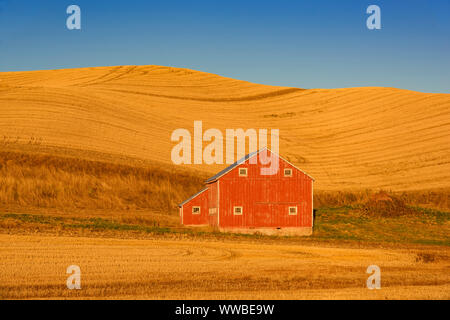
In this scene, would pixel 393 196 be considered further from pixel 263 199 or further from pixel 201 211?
pixel 201 211

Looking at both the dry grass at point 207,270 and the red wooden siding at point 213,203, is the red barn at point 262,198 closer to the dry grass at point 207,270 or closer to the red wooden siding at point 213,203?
the red wooden siding at point 213,203

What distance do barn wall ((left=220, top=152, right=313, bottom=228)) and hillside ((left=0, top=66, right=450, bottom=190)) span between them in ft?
45.9

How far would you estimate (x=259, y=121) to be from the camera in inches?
3105

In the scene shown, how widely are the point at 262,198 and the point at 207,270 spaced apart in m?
22.5

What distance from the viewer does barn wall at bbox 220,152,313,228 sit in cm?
4494

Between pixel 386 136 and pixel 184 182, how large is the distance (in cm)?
2796

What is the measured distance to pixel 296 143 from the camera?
72.1 meters

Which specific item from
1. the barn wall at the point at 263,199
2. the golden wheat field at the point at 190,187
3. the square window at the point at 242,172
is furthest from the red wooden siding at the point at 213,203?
the golden wheat field at the point at 190,187

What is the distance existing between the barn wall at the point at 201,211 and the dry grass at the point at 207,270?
14.3 m

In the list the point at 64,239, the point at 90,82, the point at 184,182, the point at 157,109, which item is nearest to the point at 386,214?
the point at 184,182

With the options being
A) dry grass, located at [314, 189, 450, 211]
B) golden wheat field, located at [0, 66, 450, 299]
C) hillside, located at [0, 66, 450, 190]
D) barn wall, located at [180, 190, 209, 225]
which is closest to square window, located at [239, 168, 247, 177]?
barn wall, located at [180, 190, 209, 225]

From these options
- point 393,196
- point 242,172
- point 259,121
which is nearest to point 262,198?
point 242,172

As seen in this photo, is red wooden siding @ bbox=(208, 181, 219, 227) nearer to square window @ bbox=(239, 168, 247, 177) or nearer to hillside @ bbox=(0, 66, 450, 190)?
square window @ bbox=(239, 168, 247, 177)
